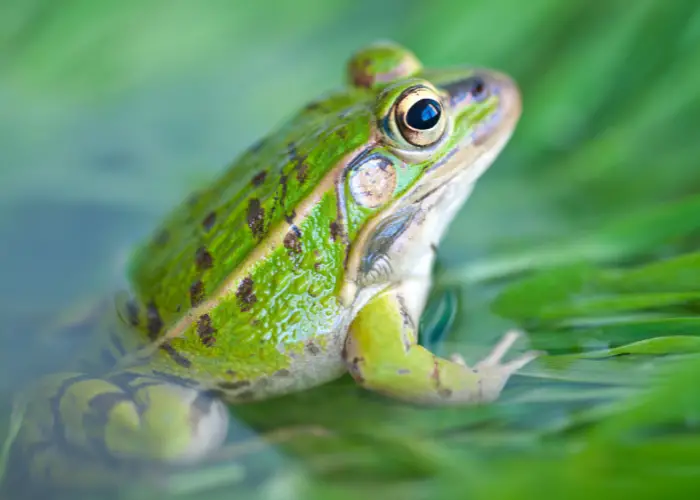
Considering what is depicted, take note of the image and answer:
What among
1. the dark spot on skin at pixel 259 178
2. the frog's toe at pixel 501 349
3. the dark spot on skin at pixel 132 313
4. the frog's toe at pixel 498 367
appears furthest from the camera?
the dark spot on skin at pixel 132 313

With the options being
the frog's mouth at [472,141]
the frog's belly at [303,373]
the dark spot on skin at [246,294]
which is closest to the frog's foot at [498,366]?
the frog's belly at [303,373]

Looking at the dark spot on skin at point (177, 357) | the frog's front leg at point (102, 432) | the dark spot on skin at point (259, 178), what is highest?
the dark spot on skin at point (259, 178)

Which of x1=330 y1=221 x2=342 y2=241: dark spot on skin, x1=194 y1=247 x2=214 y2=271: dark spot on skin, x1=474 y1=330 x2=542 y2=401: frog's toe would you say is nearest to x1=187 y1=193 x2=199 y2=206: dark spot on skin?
x1=194 y1=247 x2=214 y2=271: dark spot on skin

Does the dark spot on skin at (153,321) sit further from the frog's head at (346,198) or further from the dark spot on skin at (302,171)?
the dark spot on skin at (302,171)

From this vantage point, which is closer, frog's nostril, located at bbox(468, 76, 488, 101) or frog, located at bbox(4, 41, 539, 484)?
frog, located at bbox(4, 41, 539, 484)

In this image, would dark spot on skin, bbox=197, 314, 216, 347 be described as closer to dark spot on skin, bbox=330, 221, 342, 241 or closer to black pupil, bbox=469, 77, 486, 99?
dark spot on skin, bbox=330, 221, 342, 241

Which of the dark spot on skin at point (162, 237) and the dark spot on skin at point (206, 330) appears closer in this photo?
the dark spot on skin at point (206, 330)
